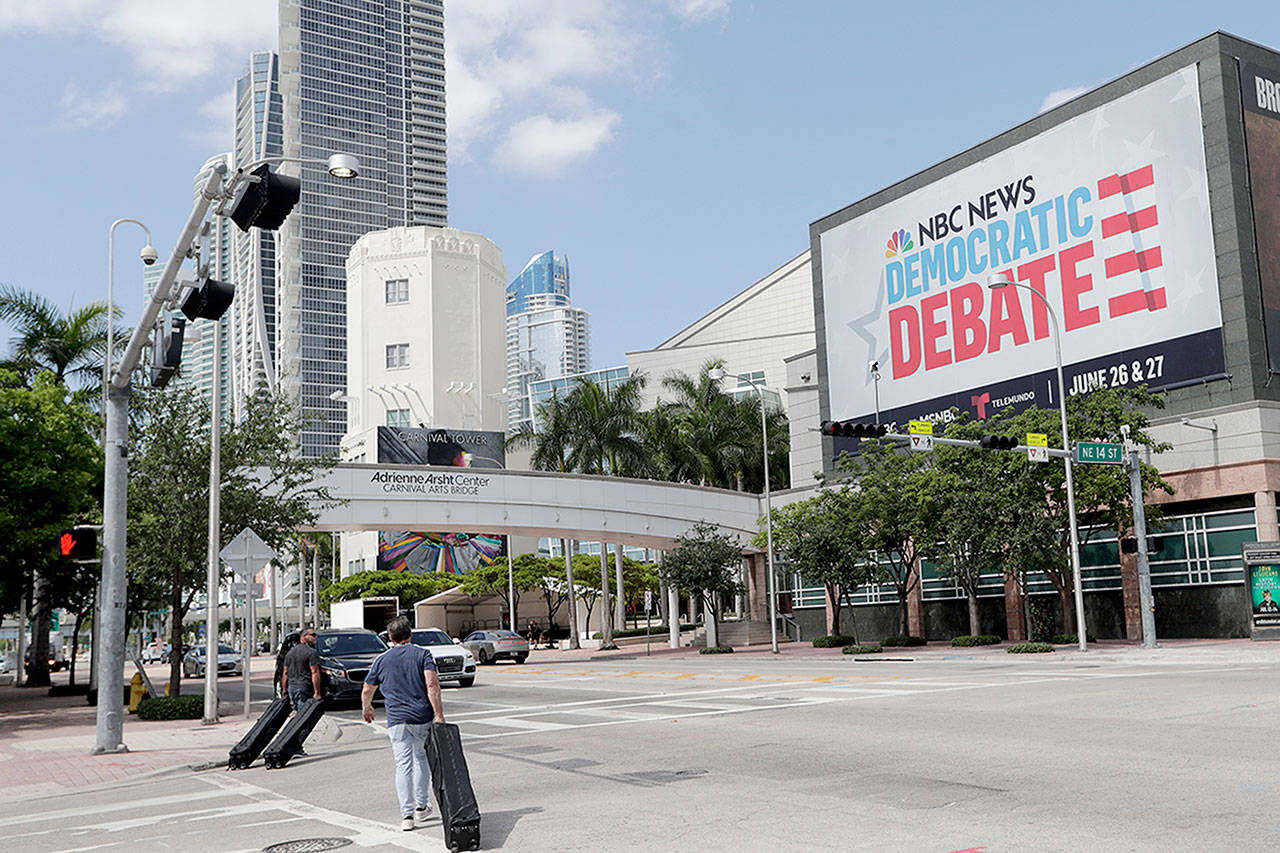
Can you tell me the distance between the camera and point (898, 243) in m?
50.8

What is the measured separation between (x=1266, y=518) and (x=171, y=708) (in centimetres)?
3068

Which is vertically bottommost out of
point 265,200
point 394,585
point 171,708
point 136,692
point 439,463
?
point 171,708

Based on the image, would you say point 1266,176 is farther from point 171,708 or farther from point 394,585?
point 394,585

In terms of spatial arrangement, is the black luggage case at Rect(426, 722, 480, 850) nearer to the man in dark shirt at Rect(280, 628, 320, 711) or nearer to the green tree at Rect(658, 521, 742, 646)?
the man in dark shirt at Rect(280, 628, 320, 711)

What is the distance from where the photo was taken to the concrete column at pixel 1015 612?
142 ft

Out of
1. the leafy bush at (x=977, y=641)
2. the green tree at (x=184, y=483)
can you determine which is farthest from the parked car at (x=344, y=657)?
the leafy bush at (x=977, y=641)

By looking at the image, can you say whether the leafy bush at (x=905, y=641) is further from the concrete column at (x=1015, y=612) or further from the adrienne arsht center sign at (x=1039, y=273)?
the adrienne arsht center sign at (x=1039, y=273)

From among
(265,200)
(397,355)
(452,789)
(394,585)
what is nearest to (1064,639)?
(265,200)

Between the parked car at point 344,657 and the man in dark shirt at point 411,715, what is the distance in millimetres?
13639

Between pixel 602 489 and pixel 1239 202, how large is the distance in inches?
974

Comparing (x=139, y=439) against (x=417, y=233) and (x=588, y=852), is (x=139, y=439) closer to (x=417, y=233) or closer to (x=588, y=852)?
(x=588, y=852)

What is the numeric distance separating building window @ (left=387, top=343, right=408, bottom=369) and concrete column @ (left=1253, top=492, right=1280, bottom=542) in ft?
252

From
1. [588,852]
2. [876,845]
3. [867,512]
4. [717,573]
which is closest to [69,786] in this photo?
[588,852]

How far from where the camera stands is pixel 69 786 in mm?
14258
